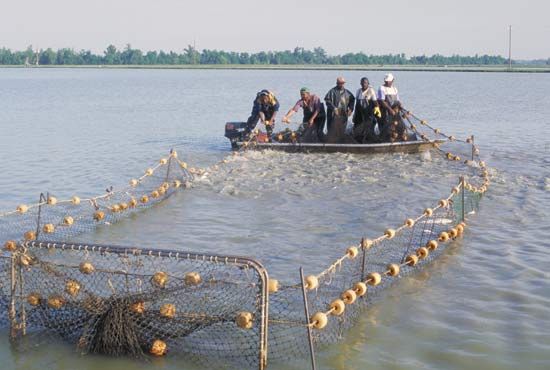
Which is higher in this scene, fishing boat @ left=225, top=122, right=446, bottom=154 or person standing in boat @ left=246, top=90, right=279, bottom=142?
person standing in boat @ left=246, top=90, right=279, bottom=142

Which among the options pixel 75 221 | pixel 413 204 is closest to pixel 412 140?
pixel 413 204

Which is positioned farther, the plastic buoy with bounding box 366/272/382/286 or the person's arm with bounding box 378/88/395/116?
the person's arm with bounding box 378/88/395/116

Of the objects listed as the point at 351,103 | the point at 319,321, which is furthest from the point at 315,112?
the point at 319,321

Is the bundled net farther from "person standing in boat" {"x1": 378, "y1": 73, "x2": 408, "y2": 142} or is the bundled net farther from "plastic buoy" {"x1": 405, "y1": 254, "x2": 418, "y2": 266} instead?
"person standing in boat" {"x1": 378, "y1": 73, "x2": 408, "y2": 142}

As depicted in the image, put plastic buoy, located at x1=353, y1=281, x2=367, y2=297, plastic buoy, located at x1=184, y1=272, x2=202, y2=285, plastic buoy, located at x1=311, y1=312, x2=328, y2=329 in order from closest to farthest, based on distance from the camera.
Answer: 1. plastic buoy, located at x1=311, y1=312, x2=328, y2=329
2. plastic buoy, located at x1=184, y1=272, x2=202, y2=285
3. plastic buoy, located at x1=353, y1=281, x2=367, y2=297

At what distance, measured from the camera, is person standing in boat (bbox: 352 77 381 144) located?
14.7m

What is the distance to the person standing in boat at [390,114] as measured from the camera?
14.7m

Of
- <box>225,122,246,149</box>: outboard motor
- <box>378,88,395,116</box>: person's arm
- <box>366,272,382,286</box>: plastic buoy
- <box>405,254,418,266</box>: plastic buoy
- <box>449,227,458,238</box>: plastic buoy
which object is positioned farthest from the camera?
<box>225,122,246,149</box>: outboard motor

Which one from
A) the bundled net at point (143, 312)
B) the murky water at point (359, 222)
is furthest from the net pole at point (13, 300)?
the murky water at point (359, 222)

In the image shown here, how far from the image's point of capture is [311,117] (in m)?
15.2

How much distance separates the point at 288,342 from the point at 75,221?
5259 millimetres

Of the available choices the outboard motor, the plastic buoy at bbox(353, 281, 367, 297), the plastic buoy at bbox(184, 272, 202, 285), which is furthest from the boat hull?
the plastic buoy at bbox(184, 272, 202, 285)

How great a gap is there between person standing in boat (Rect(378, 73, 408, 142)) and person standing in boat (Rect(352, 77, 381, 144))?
0.14 meters

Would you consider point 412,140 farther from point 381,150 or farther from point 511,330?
point 511,330
